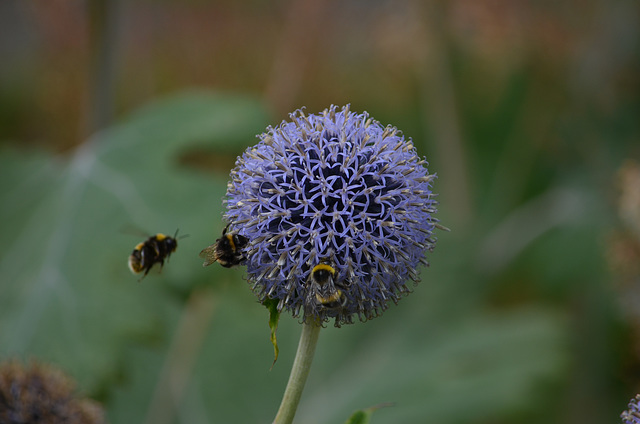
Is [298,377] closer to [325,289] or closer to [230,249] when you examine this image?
[325,289]

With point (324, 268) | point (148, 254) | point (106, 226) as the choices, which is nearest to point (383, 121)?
point (106, 226)

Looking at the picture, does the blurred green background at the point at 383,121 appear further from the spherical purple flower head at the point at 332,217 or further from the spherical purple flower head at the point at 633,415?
the spherical purple flower head at the point at 633,415

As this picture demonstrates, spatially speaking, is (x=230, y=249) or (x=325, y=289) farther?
(x=230, y=249)

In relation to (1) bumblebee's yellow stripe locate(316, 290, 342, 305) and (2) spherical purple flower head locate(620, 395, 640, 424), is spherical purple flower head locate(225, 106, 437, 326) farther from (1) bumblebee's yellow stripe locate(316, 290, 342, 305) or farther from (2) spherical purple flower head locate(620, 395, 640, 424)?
(2) spherical purple flower head locate(620, 395, 640, 424)

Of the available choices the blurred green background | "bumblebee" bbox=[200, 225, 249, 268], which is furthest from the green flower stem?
the blurred green background

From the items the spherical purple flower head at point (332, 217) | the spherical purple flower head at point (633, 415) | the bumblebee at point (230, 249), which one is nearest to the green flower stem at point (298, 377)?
the spherical purple flower head at point (332, 217)

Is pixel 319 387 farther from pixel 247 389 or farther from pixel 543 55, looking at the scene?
pixel 543 55

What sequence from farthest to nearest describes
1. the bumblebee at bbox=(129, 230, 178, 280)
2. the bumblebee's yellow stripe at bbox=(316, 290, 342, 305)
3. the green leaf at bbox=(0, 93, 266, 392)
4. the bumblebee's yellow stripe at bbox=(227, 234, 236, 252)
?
the green leaf at bbox=(0, 93, 266, 392) → the bumblebee at bbox=(129, 230, 178, 280) → the bumblebee's yellow stripe at bbox=(227, 234, 236, 252) → the bumblebee's yellow stripe at bbox=(316, 290, 342, 305)
